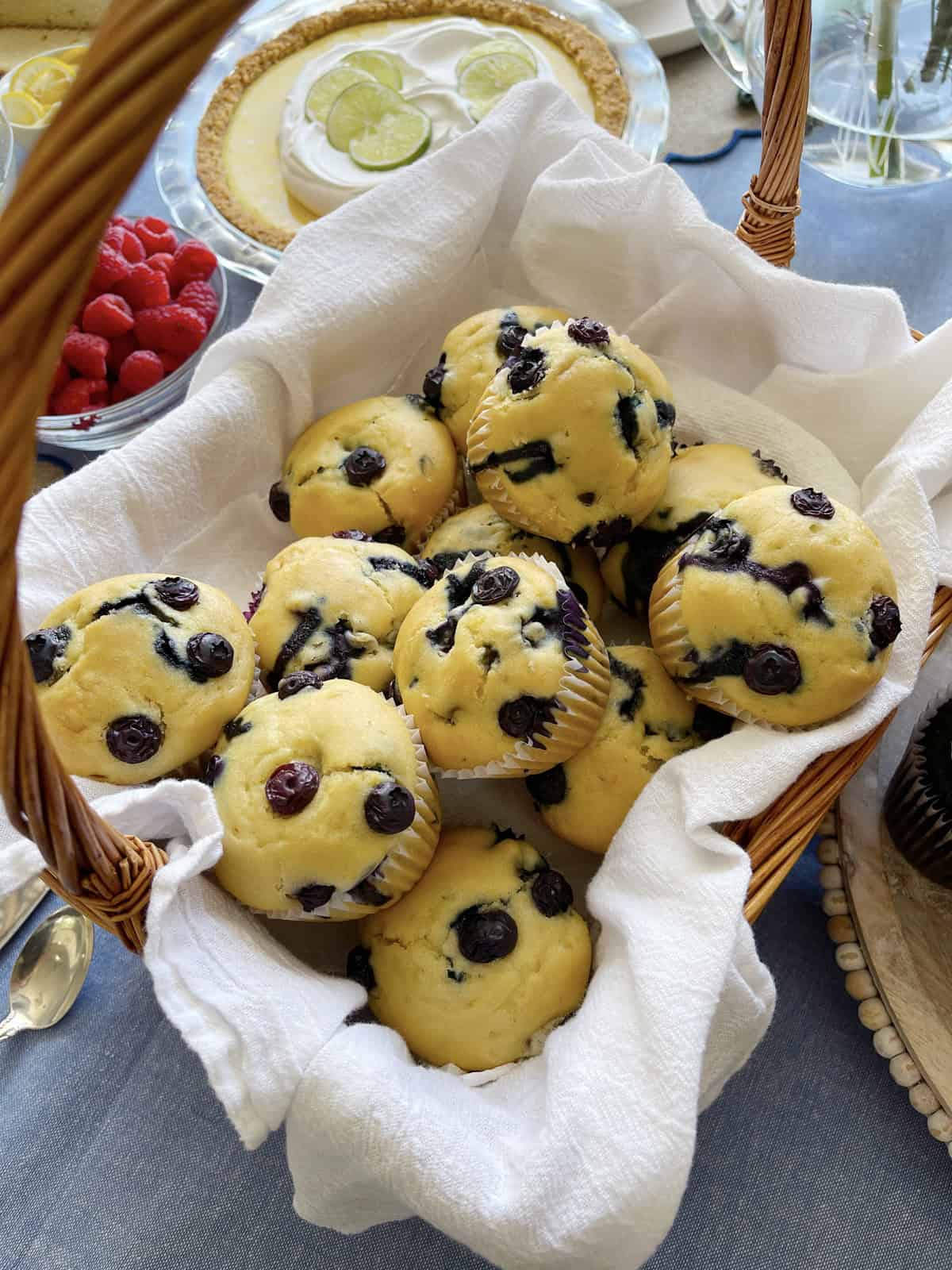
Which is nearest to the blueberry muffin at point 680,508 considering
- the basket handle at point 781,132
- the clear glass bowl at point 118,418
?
the basket handle at point 781,132

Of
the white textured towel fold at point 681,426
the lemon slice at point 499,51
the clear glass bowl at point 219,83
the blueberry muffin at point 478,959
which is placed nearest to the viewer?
the white textured towel fold at point 681,426

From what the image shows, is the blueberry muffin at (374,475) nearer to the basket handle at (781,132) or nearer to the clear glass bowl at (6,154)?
the basket handle at (781,132)

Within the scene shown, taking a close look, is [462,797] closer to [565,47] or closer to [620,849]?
[620,849]

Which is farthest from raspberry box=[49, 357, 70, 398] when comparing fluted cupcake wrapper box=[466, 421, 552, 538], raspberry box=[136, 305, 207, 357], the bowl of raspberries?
fluted cupcake wrapper box=[466, 421, 552, 538]

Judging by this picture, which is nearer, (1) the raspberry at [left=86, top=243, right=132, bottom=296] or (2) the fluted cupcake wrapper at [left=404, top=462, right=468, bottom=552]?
(2) the fluted cupcake wrapper at [left=404, top=462, right=468, bottom=552]

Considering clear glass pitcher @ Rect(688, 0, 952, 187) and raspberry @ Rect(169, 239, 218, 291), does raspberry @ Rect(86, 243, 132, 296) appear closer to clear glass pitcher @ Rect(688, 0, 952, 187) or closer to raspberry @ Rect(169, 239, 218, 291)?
raspberry @ Rect(169, 239, 218, 291)

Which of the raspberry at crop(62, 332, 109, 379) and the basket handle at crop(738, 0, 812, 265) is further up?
the basket handle at crop(738, 0, 812, 265)
